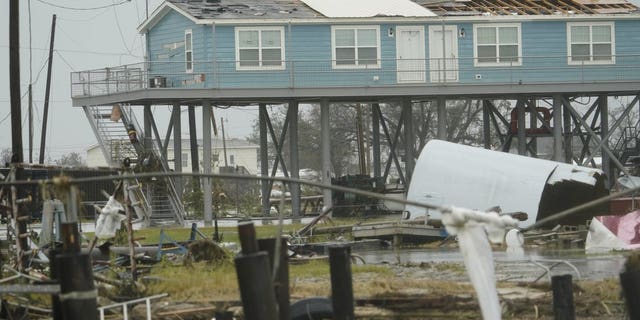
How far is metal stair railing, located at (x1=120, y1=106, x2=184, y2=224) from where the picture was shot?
5088cm

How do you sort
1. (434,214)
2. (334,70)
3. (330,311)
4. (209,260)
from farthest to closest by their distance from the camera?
(334,70)
(434,214)
(209,260)
(330,311)

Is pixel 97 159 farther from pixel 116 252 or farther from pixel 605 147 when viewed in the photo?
pixel 116 252

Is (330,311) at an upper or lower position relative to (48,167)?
lower

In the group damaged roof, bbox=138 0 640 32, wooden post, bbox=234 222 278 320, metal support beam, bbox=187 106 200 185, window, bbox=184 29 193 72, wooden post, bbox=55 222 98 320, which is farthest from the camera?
metal support beam, bbox=187 106 200 185

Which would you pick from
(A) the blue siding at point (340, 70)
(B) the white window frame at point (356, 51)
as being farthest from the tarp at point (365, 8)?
(A) the blue siding at point (340, 70)

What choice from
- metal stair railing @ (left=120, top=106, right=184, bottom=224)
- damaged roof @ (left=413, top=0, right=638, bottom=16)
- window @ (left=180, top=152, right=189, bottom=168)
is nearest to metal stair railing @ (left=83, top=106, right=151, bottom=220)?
metal stair railing @ (left=120, top=106, right=184, bottom=224)

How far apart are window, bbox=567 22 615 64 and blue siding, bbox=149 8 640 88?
293mm

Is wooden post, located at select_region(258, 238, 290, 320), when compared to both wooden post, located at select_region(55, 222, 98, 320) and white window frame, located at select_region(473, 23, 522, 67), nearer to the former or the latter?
wooden post, located at select_region(55, 222, 98, 320)

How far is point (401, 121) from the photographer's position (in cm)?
5703

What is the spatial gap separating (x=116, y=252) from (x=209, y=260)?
2294mm

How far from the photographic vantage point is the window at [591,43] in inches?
2101

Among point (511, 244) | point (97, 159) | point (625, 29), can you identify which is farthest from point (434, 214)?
point (97, 159)

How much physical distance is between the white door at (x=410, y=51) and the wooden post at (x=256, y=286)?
41.0 metres

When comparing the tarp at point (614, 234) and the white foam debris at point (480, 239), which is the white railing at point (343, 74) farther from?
the white foam debris at point (480, 239)
